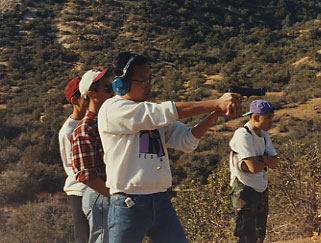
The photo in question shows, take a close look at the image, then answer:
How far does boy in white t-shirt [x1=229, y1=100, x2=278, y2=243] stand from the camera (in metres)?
4.13

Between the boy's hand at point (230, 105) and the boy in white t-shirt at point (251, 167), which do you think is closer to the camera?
the boy's hand at point (230, 105)

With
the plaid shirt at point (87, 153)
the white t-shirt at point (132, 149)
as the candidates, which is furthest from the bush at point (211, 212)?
the white t-shirt at point (132, 149)

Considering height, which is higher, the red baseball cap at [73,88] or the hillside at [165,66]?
the red baseball cap at [73,88]

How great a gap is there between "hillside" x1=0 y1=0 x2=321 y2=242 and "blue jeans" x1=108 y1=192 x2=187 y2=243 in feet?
12.2

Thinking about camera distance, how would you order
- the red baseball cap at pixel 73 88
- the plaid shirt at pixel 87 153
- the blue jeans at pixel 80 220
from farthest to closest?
the red baseball cap at pixel 73 88 → the blue jeans at pixel 80 220 → the plaid shirt at pixel 87 153

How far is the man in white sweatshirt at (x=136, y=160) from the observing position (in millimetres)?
2389

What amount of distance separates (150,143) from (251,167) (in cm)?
187

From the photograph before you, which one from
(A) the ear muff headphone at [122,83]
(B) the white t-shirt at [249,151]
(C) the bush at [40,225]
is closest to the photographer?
(A) the ear muff headphone at [122,83]

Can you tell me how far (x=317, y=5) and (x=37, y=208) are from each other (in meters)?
37.8

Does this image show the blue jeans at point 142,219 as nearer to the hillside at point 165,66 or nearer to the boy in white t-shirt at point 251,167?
the boy in white t-shirt at point 251,167

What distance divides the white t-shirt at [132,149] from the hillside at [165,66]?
3886 mm

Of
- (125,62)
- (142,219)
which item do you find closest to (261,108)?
(125,62)

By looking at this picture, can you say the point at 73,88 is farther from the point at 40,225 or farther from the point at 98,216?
the point at 40,225

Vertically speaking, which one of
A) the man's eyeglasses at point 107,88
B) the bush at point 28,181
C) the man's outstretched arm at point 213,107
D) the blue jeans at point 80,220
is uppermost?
→ the man's outstretched arm at point 213,107
